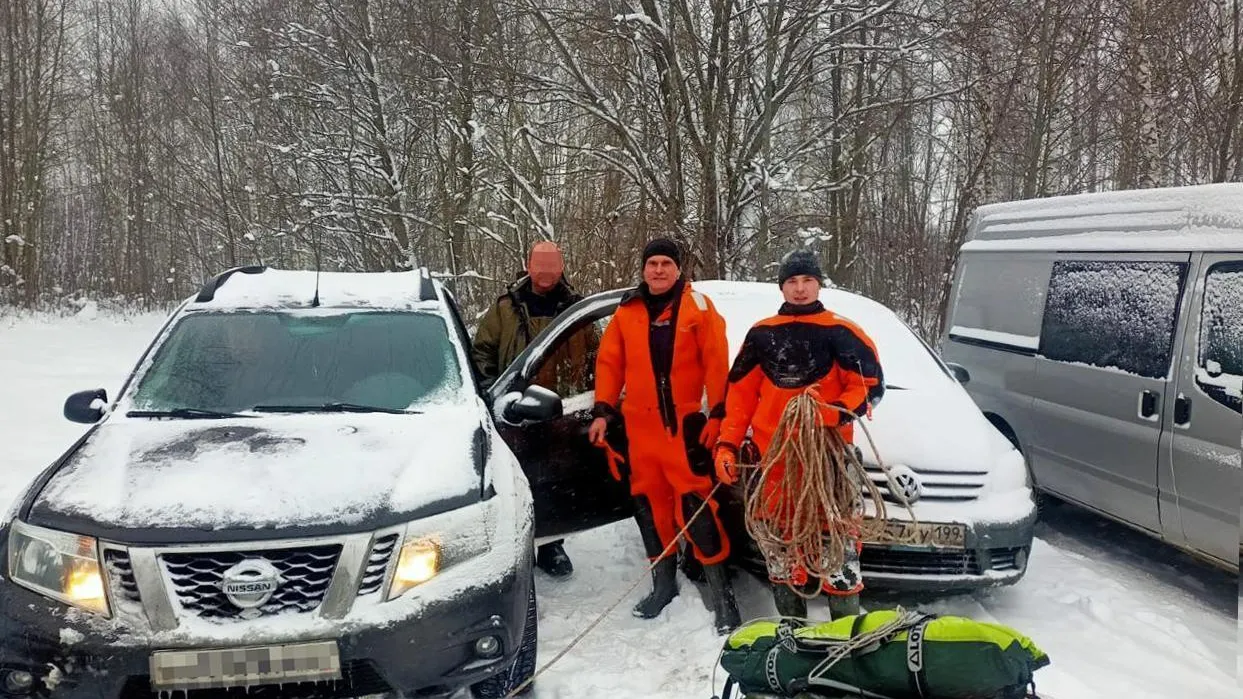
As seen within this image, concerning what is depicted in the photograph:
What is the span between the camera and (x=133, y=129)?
26312mm

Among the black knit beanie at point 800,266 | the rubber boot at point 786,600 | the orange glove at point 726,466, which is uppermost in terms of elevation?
the black knit beanie at point 800,266

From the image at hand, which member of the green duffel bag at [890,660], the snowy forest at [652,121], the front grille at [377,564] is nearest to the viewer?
the green duffel bag at [890,660]

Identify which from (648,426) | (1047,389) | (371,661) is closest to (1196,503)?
(1047,389)

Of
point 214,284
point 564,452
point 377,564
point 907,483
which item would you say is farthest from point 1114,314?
point 214,284

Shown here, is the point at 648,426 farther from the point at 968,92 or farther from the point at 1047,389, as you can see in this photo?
the point at 968,92

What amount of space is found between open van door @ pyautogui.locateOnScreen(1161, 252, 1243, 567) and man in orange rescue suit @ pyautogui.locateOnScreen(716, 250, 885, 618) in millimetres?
1942

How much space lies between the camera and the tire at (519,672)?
323 cm

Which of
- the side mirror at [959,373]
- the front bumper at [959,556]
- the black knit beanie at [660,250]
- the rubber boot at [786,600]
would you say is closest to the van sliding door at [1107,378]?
the side mirror at [959,373]

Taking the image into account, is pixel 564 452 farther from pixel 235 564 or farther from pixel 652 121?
pixel 652 121

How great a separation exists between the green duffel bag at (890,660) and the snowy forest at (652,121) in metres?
6.97

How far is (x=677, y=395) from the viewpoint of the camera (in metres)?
4.18

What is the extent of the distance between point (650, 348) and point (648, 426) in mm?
392

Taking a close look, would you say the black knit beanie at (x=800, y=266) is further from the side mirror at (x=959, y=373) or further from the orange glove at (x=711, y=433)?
the side mirror at (x=959, y=373)

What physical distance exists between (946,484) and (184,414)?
359 centimetres
